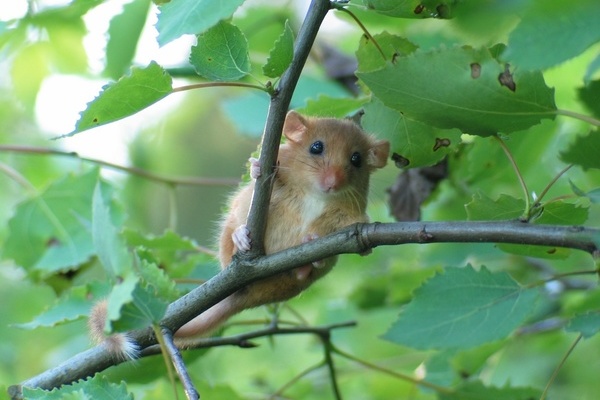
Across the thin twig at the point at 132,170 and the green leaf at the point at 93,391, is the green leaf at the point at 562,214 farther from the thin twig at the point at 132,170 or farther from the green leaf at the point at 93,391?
the thin twig at the point at 132,170

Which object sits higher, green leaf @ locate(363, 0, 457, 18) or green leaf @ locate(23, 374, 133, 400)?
green leaf @ locate(363, 0, 457, 18)

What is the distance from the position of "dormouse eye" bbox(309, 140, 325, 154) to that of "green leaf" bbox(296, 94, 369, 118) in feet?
0.60

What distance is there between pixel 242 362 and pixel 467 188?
8.76ft

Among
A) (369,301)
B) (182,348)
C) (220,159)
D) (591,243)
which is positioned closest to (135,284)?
(591,243)

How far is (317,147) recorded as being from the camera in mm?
2729

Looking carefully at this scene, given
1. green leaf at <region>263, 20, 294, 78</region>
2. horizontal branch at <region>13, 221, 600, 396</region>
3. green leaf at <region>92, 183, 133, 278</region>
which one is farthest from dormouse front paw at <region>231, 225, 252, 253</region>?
green leaf at <region>263, 20, 294, 78</region>

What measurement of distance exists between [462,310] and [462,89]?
69 centimetres

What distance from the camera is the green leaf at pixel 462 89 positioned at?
1.60 metres

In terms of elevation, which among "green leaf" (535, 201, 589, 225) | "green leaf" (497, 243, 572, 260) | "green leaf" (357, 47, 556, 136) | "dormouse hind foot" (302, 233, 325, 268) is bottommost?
"dormouse hind foot" (302, 233, 325, 268)

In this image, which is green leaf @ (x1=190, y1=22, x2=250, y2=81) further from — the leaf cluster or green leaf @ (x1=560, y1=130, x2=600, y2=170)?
green leaf @ (x1=560, y1=130, x2=600, y2=170)

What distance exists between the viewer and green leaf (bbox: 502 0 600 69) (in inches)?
46.6

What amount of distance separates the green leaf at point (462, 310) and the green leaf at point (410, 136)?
12.6 inches

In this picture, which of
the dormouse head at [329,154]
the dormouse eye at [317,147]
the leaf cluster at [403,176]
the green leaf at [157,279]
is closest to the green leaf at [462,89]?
the leaf cluster at [403,176]

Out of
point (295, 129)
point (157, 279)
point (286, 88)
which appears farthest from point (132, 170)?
point (286, 88)
